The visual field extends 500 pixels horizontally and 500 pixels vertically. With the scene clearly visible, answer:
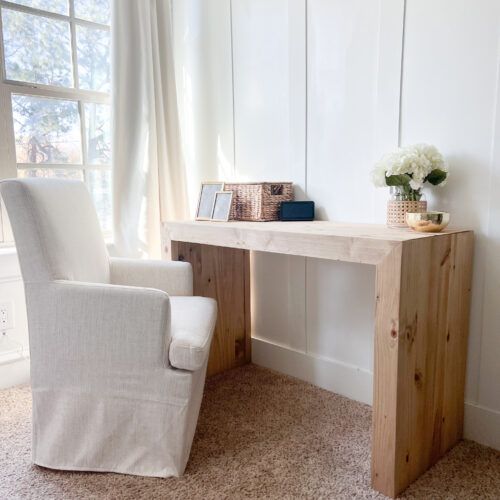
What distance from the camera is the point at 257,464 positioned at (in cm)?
153

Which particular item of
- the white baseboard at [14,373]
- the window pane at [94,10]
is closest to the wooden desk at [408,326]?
the white baseboard at [14,373]

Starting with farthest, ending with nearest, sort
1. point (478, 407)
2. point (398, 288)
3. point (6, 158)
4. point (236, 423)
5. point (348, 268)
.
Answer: point (6, 158) < point (348, 268) < point (236, 423) < point (478, 407) < point (398, 288)

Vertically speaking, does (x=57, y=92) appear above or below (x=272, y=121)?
above

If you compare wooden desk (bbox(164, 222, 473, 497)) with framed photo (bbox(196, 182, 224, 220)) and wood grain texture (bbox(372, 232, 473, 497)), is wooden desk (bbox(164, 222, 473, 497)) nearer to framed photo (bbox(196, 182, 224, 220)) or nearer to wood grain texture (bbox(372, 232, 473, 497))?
wood grain texture (bbox(372, 232, 473, 497))

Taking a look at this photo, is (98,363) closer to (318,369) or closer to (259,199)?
(259,199)

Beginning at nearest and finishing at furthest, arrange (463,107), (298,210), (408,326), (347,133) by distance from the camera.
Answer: (408,326) → (463,107) → (347,133) → (298,210)

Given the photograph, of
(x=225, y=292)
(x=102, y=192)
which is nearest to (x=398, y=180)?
(x=225, y=292)

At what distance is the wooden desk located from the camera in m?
1.33

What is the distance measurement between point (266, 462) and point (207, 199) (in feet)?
3.81

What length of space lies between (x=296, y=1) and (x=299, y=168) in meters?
0.71

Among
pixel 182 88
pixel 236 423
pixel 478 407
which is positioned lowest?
pixel 236 423

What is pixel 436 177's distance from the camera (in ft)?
5.18

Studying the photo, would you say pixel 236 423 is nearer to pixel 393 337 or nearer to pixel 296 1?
pixel 393 337

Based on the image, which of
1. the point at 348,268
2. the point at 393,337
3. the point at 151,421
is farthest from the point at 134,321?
the point at 348,268
